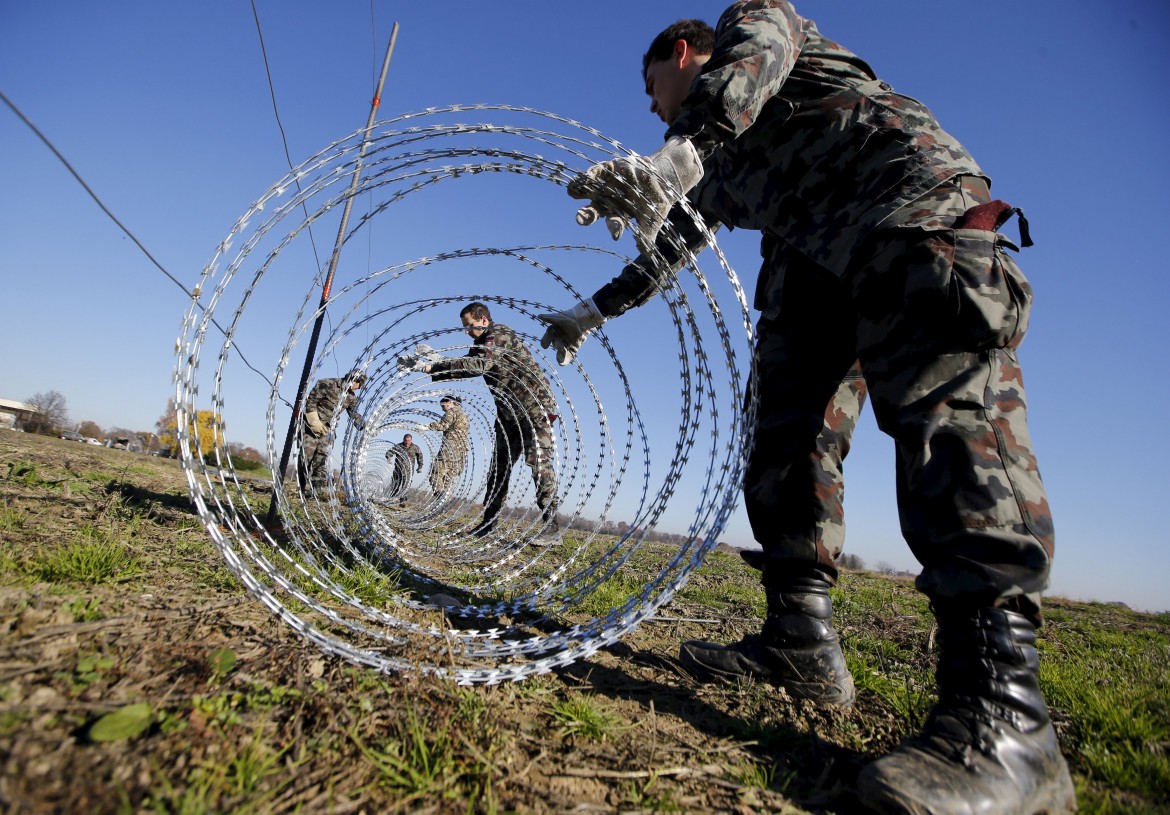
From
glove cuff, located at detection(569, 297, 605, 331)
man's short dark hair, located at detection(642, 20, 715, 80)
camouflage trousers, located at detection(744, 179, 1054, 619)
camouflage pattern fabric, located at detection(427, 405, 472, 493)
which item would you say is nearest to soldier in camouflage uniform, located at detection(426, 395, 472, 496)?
camouflage pattern fabric, located at detection(427, 405, 472, 493)

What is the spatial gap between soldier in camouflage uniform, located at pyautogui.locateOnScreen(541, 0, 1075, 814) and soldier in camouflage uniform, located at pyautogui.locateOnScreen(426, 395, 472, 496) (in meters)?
5.60

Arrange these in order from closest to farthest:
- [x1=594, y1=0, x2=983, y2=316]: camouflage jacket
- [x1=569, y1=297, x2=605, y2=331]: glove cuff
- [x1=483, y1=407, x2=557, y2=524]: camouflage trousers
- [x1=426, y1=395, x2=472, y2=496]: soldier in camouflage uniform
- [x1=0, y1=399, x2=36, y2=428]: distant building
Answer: [x1=594, y1=0, x2=983, y2=316]: camouflage jacket
[x1=569, y1=297, x2=605, y2=331]: glove cuff
[x1=483, y1=407, x2=557, y2=524]: camouflage trousers
[x1=426, y1=395, x2=472, y2=496]: soldier in camouflage uniform
[x1=0, y1=399, x2=36, y2=428]: distant building

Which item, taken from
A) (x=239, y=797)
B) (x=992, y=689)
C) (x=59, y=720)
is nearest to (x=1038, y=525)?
(x=992, y=689)

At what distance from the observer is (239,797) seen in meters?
1.12

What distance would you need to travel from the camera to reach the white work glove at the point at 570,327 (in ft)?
12.1

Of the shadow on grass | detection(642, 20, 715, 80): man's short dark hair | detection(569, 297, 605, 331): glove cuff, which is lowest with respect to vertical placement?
the shadow on grass

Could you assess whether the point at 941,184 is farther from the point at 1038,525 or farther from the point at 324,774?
the point at 324,774

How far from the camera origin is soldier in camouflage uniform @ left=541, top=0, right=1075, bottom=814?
1530 millimetres

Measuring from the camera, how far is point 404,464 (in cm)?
1240

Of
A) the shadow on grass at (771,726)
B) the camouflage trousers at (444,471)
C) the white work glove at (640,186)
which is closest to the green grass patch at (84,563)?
the shadow on grass at (771,726)

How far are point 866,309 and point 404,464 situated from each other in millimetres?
11694

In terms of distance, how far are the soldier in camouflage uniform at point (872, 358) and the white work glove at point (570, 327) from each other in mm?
999

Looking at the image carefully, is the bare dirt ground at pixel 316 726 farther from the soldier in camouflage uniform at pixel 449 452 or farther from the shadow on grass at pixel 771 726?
the soldier in camouflage uniform at pixel 449 452

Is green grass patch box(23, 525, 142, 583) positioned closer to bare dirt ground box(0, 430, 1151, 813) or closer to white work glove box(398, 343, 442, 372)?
bare dirt ground box(0, 430, 1151, 813)
